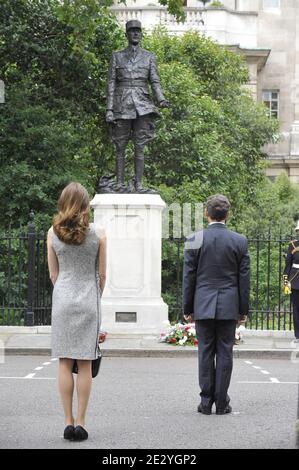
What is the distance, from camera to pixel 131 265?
1850 cm

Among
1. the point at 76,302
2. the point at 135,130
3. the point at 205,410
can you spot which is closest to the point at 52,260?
the point at 76,302

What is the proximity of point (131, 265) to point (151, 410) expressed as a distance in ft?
28.2

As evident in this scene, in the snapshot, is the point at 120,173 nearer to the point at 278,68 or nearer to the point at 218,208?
the point at 218,208

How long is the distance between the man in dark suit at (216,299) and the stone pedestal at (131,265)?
8562 mm

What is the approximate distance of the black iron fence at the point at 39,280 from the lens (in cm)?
1930

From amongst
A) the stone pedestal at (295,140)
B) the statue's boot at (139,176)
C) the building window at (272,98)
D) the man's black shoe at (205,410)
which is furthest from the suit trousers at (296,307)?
the building window at (272,98)

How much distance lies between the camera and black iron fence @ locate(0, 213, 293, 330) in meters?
19.3

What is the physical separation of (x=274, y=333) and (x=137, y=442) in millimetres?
11138

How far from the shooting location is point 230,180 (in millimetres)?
32719

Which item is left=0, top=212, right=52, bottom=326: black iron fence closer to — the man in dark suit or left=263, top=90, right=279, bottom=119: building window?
the man in dark suit

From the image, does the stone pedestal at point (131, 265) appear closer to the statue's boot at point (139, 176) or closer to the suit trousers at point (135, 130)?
the statue's boot at point (139, 176)

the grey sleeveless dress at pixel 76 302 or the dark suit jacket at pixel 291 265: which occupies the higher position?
the grey sleeveless dress at pixel 76 302
